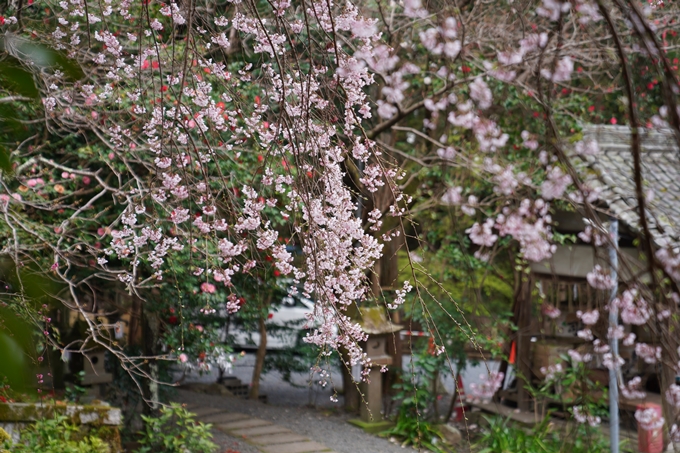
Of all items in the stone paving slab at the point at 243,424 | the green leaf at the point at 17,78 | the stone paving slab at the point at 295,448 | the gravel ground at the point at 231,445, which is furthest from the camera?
the stone paving slab at the point at 243,424

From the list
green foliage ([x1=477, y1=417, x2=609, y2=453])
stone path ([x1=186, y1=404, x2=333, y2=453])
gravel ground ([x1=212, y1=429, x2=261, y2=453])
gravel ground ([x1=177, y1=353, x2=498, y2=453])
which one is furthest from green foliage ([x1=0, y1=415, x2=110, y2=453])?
green foliage ([x1=477, y1=417, x2=609, y2=453])

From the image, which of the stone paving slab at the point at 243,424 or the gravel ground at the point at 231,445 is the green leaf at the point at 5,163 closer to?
the gravel ground at the point at 231,445

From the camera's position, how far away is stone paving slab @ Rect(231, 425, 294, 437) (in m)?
7.13

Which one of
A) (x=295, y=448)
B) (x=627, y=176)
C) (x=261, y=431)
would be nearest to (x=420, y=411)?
(x=295, y=448)

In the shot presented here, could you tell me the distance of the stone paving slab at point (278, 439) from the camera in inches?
273

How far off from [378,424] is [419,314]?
4.34ft

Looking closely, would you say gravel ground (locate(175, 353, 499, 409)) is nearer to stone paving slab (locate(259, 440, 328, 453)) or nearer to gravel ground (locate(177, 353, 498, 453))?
gravel ground (locate(177, 353, 498, 453))

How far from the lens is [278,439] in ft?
23.2

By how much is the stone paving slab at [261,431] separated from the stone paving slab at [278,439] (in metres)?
0.08

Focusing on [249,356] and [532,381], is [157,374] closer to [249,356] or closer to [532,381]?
[532,381]

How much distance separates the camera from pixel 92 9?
4227 millimetres

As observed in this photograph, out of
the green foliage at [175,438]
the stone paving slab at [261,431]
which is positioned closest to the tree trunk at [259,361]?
the stone paving slab at [261,431]

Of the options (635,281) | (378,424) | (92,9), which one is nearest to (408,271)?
(378,424)

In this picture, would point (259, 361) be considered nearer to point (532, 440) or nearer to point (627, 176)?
point (532, 440)
